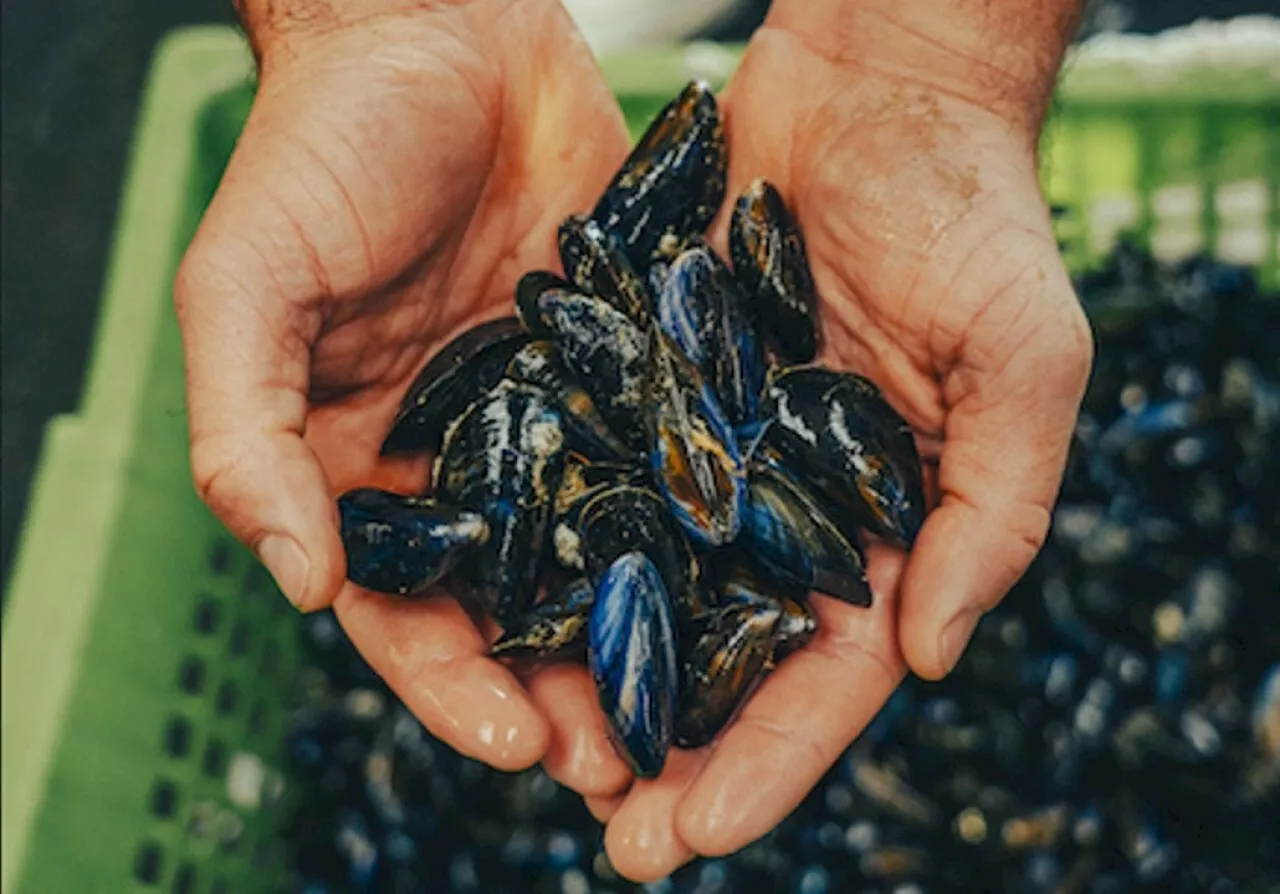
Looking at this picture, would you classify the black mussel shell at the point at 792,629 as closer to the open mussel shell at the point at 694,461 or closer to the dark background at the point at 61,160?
the open mussel shell at the point at 694,461

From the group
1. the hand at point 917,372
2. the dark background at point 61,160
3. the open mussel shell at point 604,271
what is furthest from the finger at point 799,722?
the dark background at point 61,160

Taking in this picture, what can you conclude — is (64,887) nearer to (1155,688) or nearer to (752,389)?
(752,389)

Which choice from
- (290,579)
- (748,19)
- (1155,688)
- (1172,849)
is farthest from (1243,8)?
(290,579)

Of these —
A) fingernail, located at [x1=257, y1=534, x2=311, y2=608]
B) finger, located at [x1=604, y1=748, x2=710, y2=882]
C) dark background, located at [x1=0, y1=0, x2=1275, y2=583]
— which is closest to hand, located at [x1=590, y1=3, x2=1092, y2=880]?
finger, located at [x1=604, y1=748, x2=710, y2=882]

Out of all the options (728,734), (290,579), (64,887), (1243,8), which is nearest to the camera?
(290,579)

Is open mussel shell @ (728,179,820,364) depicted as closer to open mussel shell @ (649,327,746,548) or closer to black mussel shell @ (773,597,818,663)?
open mussel shell @ (649,327,746,548)

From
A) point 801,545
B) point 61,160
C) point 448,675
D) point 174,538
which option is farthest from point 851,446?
point 61,160
